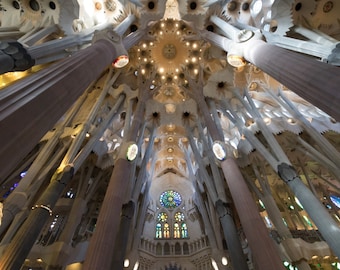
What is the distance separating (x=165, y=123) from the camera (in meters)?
17.8

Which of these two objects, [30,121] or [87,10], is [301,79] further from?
[87,10]

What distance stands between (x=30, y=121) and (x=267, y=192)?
44.1ft

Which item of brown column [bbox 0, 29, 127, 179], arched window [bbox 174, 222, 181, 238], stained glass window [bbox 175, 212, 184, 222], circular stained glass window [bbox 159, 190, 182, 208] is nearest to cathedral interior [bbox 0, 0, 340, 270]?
brown column [bbox 0, 29, 127, 179]

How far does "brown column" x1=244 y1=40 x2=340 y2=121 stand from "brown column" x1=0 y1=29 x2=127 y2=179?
16.4ft

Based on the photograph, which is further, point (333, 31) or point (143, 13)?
point (143, 13)

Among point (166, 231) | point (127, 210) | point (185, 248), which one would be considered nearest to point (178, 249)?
point (185, 248)

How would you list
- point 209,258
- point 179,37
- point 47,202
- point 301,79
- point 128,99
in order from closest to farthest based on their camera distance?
point 301,79 → point 47,202 → point 128,99 → point 179,37 → point 209,258

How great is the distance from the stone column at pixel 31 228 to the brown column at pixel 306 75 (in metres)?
8.99

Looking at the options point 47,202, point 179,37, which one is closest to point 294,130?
point 179,37

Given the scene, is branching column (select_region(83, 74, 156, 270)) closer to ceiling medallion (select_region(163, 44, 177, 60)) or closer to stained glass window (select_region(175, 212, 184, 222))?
ceiling medallion (select_region(163, 44, 177, 60))

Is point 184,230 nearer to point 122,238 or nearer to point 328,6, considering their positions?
point 122,238

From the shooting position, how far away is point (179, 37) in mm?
15727

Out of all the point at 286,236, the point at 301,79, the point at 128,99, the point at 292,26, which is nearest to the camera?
the point at 301,79

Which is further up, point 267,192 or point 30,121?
point 267,192
